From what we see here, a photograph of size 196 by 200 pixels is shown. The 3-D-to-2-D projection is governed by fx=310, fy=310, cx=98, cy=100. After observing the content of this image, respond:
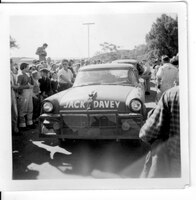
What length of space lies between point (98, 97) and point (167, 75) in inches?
10.0

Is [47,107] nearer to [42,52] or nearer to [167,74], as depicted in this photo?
[42,52]

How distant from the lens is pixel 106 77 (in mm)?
1094

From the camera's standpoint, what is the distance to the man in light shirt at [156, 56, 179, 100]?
42.4 inches

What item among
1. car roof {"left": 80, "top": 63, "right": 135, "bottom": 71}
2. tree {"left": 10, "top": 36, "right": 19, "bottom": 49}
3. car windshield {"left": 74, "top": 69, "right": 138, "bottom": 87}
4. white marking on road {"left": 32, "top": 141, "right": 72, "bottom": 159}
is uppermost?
tree {"left": 10, "top": 36, "right": 19, "bottom": 49}

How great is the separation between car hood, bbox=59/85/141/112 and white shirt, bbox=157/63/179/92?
10cm

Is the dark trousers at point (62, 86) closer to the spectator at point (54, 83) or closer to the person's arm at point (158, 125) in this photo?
the spectator at point (54, 83)

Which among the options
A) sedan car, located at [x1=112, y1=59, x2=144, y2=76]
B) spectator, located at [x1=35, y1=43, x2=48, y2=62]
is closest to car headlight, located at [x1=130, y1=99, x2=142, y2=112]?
sedan car, located at [x1=112, y1=59, x2=144, y2=76]

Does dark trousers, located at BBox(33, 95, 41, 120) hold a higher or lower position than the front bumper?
higher

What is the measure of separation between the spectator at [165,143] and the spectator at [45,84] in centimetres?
35

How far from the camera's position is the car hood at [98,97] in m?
1.07

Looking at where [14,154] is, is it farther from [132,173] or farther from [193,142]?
[193,142]

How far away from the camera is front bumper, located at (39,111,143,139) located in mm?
1064

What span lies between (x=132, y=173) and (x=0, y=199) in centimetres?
47

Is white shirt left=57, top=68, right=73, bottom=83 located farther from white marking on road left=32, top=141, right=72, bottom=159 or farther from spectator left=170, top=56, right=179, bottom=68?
spectator left=170, top=56, right=179, bottom=68
